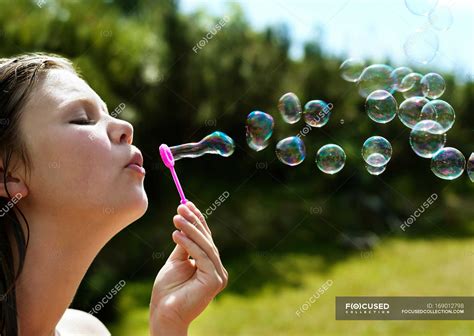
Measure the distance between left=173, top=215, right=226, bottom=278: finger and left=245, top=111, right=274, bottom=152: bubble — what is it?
101 centimetres

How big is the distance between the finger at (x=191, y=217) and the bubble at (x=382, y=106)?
1.31 meters

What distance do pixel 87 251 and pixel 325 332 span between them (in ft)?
12.1

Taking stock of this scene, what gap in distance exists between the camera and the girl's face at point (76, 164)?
1407 millimetres

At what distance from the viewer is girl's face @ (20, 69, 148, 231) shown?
4.62 ft

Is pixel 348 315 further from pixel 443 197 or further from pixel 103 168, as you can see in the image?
pixel 103 168

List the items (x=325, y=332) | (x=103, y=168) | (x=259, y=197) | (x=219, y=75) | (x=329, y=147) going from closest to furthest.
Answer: (x=103, y=168) → (x=329, y=147) → (x=325, y=332) → (x=219, y=75) → (x=259, y=197)

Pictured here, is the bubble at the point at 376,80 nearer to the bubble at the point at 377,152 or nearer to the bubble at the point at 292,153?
the bubble at the point at 377,152

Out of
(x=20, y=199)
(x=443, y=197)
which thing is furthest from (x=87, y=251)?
(x=443, y=197)

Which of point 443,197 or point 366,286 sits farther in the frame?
point 443,197

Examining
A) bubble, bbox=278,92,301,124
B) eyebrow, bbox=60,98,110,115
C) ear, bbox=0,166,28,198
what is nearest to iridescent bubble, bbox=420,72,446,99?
bubble, bbox=278,92,301,124

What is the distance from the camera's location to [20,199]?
4.79 ft

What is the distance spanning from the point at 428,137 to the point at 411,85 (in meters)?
0.24

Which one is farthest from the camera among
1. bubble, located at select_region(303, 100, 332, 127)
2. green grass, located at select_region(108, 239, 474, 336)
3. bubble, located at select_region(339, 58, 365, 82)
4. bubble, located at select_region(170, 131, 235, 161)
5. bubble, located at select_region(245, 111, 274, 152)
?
green grass, located at select_region(108, 239, 474, 336)

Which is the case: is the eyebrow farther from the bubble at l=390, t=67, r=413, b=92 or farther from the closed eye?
the bubble at l=390, t=67, r=413, b=92
